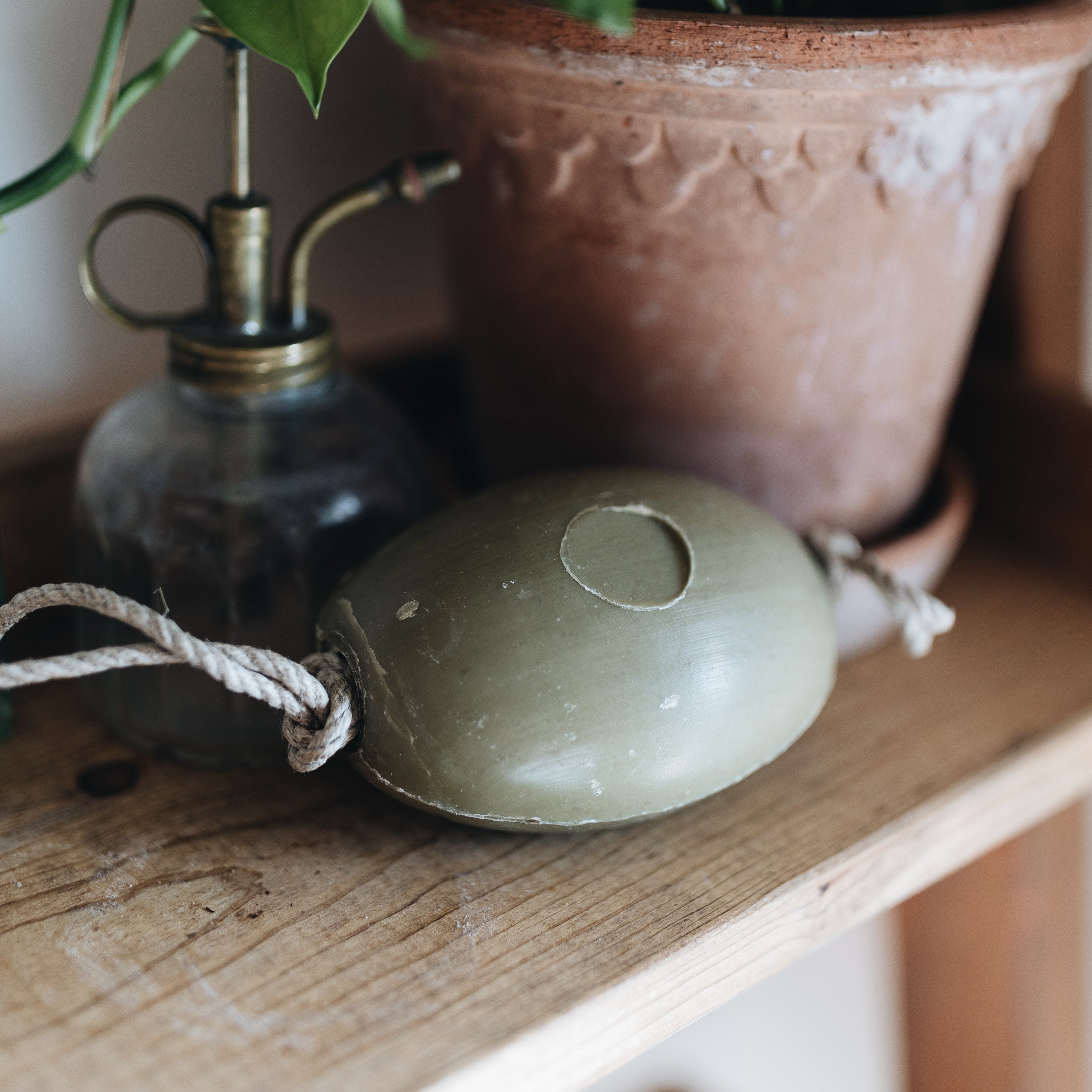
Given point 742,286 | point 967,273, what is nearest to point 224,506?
point 742,286

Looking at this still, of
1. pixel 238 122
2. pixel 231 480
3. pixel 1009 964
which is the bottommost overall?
pixel 1009 964

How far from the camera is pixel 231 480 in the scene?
0.46 m

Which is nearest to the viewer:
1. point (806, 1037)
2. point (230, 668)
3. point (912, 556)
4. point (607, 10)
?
point (607, 10)

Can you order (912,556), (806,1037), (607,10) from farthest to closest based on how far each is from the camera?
(806,1037) → (912,556) → (607,10)

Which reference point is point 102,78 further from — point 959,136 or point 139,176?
point 959,136

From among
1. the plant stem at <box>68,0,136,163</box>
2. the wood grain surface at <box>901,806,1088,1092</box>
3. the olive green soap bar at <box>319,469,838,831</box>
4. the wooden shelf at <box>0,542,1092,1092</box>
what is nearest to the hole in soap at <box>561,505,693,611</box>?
the olive green soap bar at <box>319,469,838,831</box>

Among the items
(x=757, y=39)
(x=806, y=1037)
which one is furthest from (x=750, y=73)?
(x=806, y=1037)

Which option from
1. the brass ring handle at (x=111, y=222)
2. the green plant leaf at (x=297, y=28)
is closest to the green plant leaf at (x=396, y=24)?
the green plant leaf at (x=297, y=28)

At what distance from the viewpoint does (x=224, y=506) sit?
1.51 ft

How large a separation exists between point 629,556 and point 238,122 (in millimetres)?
241

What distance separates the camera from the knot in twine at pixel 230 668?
384mm

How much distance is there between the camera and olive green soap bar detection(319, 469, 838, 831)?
387mm

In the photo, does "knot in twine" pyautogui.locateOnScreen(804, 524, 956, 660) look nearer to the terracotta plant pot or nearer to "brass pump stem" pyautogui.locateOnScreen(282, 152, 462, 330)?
the terracotta plant pot

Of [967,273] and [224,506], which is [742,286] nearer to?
[967,273]
